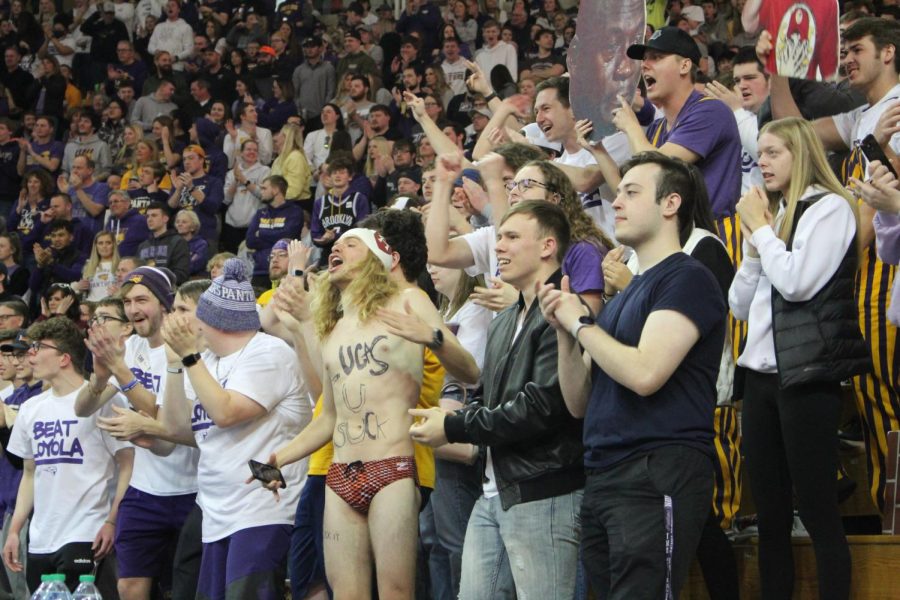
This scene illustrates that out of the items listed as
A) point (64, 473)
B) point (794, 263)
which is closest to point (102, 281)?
point (64, 473)

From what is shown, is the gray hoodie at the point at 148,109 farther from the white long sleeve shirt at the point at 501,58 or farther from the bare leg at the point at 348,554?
the bare leg at the point at 348,554

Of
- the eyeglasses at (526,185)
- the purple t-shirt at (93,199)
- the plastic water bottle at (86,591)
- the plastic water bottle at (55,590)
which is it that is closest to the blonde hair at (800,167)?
the eyeglasses at (526,185)

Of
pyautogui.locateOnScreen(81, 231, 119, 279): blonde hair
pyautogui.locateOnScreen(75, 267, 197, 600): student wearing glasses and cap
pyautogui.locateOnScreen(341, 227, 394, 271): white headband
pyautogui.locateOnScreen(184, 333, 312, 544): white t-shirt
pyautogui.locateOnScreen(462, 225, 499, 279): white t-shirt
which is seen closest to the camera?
pyautogui.locateOnScreen(341, 227, 394, 271): white headband

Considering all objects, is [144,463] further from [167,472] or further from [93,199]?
[93,199]

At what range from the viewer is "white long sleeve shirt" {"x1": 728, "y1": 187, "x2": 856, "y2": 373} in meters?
4.37

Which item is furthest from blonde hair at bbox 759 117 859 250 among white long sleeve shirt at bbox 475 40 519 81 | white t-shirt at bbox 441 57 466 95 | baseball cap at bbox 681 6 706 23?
white t-shirt at bbox 441 57 466 95

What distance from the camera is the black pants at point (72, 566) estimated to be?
6.43 m

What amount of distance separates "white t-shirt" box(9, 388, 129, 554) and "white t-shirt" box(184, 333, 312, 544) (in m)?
1.07

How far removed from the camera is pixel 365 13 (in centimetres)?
1631

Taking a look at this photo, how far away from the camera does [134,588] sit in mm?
6008

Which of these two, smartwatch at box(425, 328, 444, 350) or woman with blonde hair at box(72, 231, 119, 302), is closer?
smartwatch at box(425, 328, 444, 350)

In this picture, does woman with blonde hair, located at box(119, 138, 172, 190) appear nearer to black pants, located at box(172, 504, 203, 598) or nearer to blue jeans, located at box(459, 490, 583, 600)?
black pants, located at box(172, 504, 203, 598)

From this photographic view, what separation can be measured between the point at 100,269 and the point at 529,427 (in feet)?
27.4

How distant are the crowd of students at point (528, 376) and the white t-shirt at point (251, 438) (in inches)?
0.5
